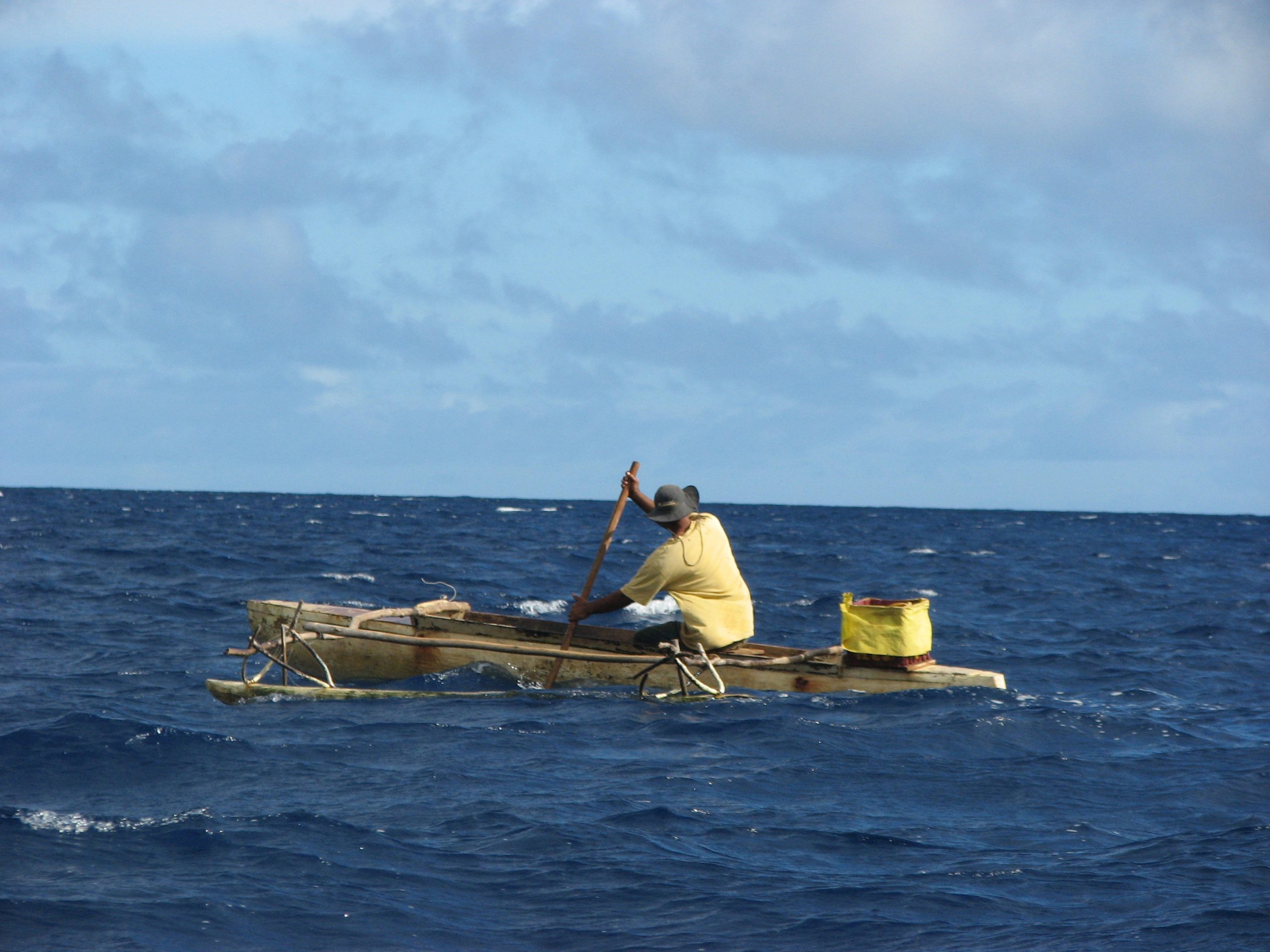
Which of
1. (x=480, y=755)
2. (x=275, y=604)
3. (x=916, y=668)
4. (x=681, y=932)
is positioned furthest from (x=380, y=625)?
(x=681, y=932)

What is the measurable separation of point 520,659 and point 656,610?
7.99 m

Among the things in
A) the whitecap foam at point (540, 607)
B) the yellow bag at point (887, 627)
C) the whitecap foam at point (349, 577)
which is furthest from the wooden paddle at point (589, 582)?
the whitecap foam at point (349, 577)

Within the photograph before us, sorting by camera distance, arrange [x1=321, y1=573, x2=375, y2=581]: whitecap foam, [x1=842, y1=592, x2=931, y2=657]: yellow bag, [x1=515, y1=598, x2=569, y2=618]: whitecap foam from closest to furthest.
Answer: [x1=842, y1=592, x2=931, y2=657]: yellow bag → [x1=515, y1=598, x2=569, y2=618]: whitecap foam → [x1=321, y1=573, x2=375, y2=581]: whitecap foam

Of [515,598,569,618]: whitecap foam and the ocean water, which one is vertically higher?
[515,598,569,618]: whitecap foam

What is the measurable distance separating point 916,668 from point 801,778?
2836mm

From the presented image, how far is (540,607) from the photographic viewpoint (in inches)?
781

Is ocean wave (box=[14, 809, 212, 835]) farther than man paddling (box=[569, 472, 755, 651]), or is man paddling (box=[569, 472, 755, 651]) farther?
man paddling (box=[569, 472, 755, 651])

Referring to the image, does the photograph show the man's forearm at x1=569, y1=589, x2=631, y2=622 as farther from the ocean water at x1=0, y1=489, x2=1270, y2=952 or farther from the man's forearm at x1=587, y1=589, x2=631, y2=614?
the ocean water at x1=0, y1=489, x2=1270, y2=952

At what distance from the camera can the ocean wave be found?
7504 millimetres

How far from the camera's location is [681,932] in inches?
232

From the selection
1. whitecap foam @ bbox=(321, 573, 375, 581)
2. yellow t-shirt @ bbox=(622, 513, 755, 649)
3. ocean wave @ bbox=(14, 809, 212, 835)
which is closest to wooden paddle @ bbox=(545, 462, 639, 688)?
yellow t-shirt @ bbox=(622, 513, 755, 649)

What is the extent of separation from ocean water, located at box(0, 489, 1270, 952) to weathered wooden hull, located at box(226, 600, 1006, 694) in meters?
0.18

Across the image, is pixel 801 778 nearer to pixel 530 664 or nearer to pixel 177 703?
pixel 530 664

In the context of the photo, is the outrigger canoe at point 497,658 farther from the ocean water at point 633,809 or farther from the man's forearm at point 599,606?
the man's forearm at point 599,606
